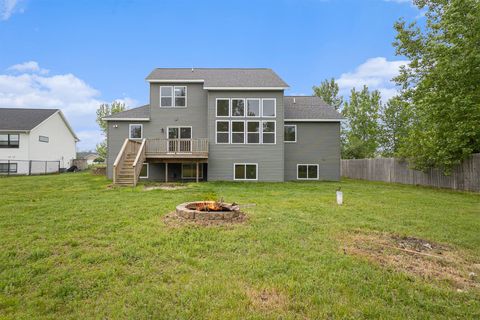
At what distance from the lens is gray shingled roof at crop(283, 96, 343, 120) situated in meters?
17.4

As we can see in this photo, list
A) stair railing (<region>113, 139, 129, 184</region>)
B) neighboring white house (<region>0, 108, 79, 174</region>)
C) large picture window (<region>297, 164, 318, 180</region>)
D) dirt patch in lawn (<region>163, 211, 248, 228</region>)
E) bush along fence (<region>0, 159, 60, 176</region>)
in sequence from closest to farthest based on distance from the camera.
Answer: dirt patch in lawn (<region>163, 211, 248, 228</region>), stair railing (<region>113, 139, 129, 184</region>), large picture window (<region>297, 164, 318, 180</region>), bush along fence (<region>0, 159, 60, 176</region>), neighboring white house (<region>0, 108, 79, 174</region>)

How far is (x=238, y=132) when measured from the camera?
51.4 feet

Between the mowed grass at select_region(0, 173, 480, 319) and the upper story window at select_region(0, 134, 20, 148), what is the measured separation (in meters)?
22.5

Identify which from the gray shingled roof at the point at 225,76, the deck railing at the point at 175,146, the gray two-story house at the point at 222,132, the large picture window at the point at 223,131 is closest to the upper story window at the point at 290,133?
the gray two-story house at the point at 222,132

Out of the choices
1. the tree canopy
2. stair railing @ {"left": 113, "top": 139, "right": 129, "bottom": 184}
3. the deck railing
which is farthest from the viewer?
the deck railing

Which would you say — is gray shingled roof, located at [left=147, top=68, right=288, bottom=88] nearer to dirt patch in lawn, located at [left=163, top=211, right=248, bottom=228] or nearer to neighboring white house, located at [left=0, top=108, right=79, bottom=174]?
dirt patch in lawn, located at [left=163, top=211, right=248, bottom=228]

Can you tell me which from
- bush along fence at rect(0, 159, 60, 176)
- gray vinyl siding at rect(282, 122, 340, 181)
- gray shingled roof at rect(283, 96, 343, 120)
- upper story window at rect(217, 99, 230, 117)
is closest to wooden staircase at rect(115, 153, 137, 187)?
upper story window at rect(217, 99, 230, 117)

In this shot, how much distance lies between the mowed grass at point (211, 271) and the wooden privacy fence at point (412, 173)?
8.45 m

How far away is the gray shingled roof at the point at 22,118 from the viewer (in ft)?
76.3

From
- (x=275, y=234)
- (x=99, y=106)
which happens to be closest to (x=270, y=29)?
(x=275, y=234)

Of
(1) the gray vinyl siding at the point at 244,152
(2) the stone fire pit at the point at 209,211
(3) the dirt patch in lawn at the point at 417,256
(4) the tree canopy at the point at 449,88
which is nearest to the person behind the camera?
(3) the dirt patch in lawn at the point at 417,256

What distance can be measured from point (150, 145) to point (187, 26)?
33.0ft

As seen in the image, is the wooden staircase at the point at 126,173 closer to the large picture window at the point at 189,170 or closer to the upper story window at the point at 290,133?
the large picture window at the point at 189,170

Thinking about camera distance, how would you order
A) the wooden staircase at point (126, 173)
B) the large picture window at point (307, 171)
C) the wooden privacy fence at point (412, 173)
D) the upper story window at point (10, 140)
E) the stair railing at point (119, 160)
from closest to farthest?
the wooden privacy fence at point (412, 173)
the stair railing at point (119, 160)
the wooden staircase at point (126, 173)
the large picture window at point (307, 171)
the upper story window at point (10, 140)
